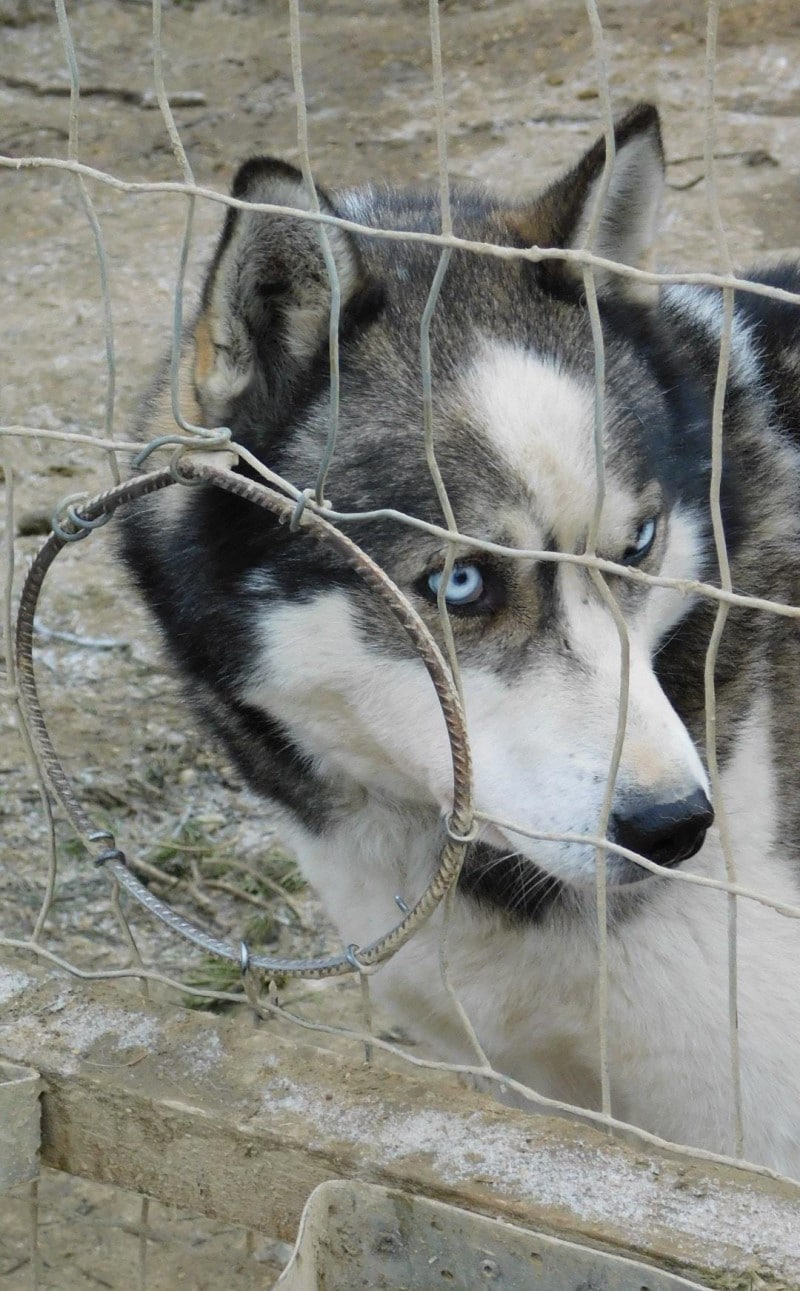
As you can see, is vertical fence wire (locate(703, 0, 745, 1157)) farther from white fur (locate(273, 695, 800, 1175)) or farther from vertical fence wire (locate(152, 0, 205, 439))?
vertical fence wire (locate(152, 0, 205, 439))

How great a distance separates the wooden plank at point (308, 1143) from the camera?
5.10ft

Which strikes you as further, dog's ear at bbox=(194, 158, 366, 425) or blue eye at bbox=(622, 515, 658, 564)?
blue eye at bbox=(622, 515, 658, 564)

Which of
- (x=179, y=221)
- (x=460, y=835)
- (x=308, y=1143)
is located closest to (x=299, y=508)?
(x=460, y=835)

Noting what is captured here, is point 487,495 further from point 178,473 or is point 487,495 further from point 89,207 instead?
point 89,207

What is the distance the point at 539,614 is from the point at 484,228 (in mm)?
641

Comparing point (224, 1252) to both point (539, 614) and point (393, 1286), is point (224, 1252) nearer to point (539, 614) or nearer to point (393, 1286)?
point (393, 1286)

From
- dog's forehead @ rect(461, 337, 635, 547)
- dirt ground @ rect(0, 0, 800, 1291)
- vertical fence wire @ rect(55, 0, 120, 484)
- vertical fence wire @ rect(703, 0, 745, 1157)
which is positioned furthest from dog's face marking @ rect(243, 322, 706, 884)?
dirt ground @ rect(0, 0, 800, 1291)

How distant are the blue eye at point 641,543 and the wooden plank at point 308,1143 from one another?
720 mm

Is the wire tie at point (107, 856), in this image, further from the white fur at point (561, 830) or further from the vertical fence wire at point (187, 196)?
the vertical fence wire at point (187, 196)

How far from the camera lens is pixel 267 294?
1.75 metres

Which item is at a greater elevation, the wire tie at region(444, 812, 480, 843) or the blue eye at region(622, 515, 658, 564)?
the blue eye at region(622, 515, 658, 564)

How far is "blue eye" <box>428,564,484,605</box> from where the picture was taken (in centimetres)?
172

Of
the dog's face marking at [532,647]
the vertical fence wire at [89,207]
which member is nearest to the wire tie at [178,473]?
the vertical fence wire at [89,207]

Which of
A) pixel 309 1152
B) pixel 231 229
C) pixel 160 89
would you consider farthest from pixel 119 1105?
pixel 160 89
